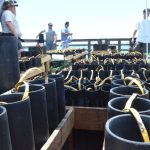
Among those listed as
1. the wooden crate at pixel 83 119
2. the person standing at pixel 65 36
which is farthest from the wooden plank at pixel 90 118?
the person standing at pixel 65 36

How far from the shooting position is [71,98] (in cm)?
198

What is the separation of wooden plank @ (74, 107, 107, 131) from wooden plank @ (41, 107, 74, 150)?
0.07 m

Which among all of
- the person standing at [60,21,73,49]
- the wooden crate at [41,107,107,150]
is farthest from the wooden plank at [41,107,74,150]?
the person standing at [60,21,73,49]

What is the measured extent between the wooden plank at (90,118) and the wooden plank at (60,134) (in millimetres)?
69

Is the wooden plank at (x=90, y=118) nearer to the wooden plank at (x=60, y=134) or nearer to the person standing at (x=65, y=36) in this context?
the wooden plank at (x=60, y=134)

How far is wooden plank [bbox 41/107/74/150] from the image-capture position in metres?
1.41

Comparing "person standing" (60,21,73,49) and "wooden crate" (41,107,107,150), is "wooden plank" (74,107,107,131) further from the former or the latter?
"person standing" (60,21,73,49)

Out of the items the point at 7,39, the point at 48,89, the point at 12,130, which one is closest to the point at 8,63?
the point at 7,39

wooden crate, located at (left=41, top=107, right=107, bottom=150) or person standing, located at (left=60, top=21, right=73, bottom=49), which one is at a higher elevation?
person standing, located at (left=60, top=21, right=73, bottom=49)

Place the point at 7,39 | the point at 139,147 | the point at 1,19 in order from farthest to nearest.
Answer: the point at 1,19 → the point at 7,39 → the point at 139,147

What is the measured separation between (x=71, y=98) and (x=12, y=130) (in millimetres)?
836

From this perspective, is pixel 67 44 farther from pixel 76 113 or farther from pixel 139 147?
pixel 139 147

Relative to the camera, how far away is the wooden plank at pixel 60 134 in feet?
4.63

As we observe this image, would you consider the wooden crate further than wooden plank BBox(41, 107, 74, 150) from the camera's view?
Yes
